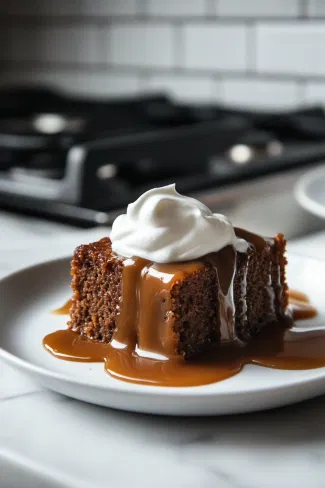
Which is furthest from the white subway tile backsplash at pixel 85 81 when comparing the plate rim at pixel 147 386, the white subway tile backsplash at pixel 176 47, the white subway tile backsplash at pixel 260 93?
the plate rim at pixel 147 386

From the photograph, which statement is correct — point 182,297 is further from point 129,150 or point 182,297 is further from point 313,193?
point 129,150

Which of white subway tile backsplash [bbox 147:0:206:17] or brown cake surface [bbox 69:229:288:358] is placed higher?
white subway tile backsplash [bbox 147:0:206:17]

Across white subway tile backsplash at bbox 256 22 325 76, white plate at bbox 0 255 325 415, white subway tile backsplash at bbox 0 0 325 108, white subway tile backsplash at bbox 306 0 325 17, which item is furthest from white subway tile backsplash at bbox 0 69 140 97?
white plate at bbox 0 255 325 415

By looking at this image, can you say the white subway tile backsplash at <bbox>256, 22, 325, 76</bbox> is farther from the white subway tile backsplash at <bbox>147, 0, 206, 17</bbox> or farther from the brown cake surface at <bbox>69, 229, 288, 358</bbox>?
the brown cake surface at <bbox>69, 229, 288, 358</bbox>

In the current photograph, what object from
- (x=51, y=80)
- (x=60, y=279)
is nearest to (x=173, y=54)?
(x=51, y=80)

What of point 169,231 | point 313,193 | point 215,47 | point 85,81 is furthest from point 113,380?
point 85,81

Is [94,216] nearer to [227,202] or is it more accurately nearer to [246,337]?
[227,202]

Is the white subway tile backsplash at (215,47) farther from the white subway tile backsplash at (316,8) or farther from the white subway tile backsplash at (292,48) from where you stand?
the white subway tile backsplash at (316,8)
